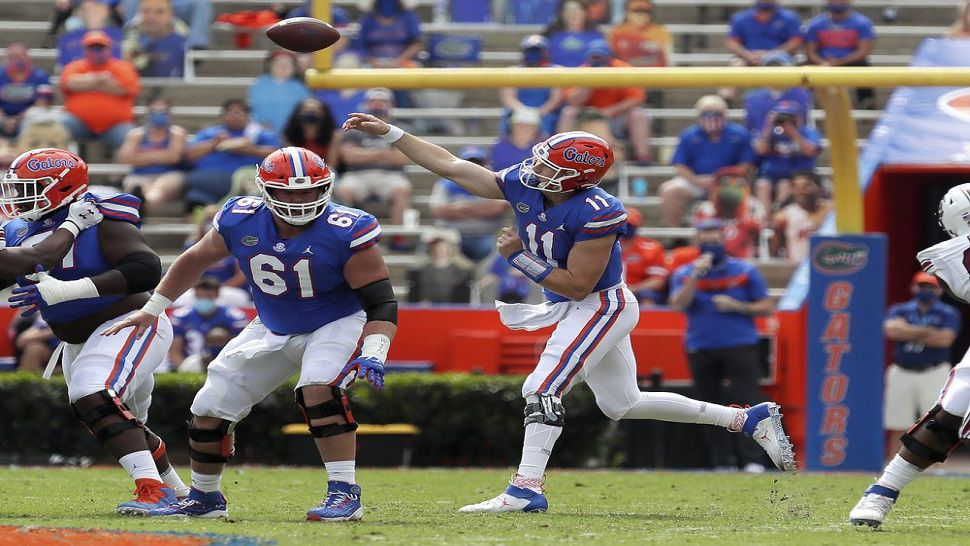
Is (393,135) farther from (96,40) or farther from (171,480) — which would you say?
(96,40)

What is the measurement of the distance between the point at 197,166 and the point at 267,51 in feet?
9.75

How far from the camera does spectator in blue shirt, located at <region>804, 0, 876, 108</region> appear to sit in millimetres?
14570

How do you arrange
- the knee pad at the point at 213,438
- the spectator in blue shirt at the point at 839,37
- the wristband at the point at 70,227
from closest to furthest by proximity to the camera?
the knee pad at the point at 213,438
the wristband at the point at 70,227
the spectator in blue shirt at the point at 839,37

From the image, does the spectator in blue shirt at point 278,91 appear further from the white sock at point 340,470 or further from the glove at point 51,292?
the white sock at point 340,470

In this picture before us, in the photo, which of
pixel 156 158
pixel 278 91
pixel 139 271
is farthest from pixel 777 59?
pixel 139 271

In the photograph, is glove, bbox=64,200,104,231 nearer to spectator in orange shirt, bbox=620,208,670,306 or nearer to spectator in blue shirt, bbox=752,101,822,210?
spectator in orange shirt, bbox=620,208,670,306

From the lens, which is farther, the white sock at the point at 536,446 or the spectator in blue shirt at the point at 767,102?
the spectator in blue shirt at the point at 767,102

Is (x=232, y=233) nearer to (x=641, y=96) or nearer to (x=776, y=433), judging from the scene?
(x=776, y=433)

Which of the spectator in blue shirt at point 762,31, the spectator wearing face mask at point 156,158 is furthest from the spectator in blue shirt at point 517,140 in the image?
the spectator wearing face mask at point 156,158

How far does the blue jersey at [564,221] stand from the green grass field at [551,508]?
1135 mm

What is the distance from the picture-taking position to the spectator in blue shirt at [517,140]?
13672 mm

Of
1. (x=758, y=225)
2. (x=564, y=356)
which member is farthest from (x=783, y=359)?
(x=564, y=356)

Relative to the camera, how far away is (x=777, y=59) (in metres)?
13.5

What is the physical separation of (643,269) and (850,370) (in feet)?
7.61
